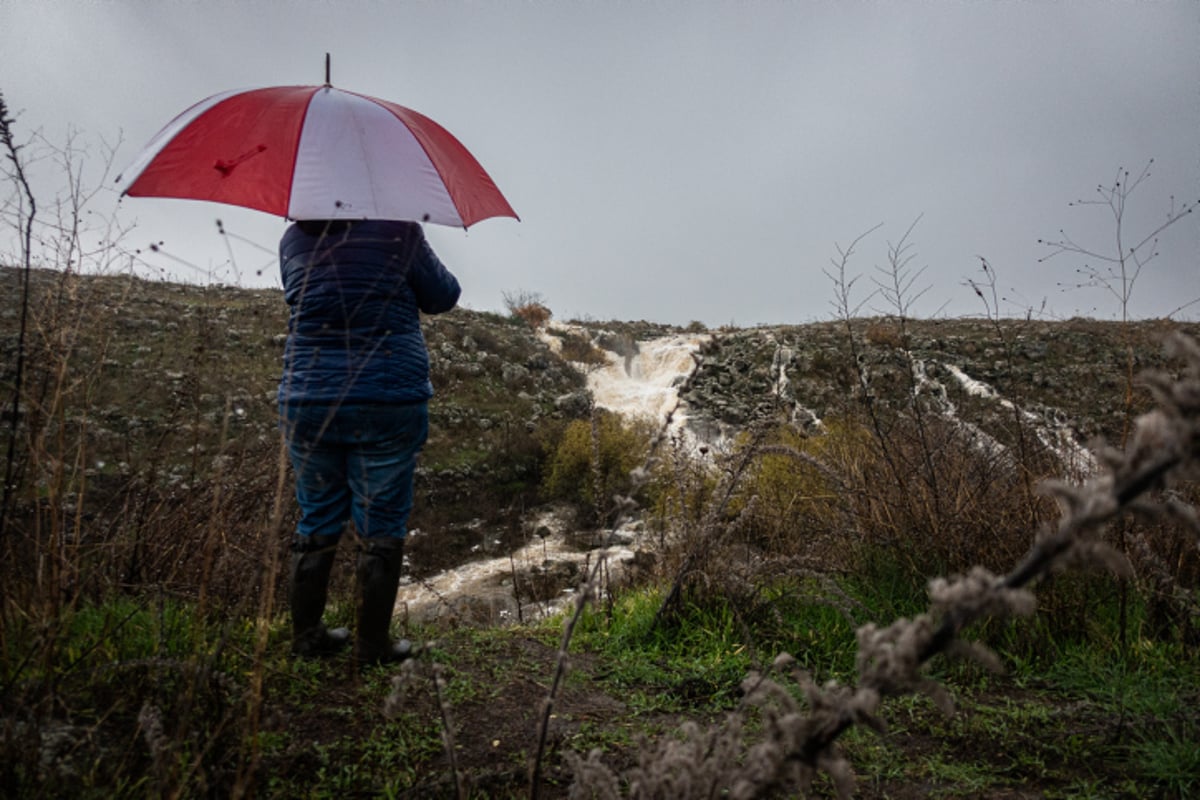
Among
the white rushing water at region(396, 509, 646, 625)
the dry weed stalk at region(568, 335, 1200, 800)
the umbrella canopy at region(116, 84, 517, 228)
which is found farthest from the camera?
the white rushing water at region(396, 509, 646, 625)

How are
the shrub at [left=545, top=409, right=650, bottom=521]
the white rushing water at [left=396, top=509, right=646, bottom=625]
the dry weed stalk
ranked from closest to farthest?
the dry weed stalk < the white rushing water at [left=396, top=509, right=646, bottom=625] < the shrub at [left=545, top=409, right=650, bottom=521]

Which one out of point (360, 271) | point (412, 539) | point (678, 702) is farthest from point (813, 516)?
point (412, 539)

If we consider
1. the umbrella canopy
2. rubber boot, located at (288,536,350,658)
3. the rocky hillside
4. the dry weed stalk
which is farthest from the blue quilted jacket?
the rocky hillside

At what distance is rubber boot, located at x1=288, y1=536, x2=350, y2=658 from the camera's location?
2586 millimetres

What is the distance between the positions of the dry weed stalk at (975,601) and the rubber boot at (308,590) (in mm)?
2002

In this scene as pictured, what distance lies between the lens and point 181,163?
2453 millimetres

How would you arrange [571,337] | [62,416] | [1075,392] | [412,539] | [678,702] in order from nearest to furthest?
→ [62,416]
[678,702]
[412,539]
[1075,392]
[571,337]

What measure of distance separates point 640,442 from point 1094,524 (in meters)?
14.1

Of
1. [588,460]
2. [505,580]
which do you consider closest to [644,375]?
[588,460]

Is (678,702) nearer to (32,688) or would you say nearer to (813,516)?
(32,688)

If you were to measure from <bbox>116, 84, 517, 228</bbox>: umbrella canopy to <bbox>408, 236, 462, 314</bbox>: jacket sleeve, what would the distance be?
23 cm

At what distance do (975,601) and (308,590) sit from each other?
100 inches

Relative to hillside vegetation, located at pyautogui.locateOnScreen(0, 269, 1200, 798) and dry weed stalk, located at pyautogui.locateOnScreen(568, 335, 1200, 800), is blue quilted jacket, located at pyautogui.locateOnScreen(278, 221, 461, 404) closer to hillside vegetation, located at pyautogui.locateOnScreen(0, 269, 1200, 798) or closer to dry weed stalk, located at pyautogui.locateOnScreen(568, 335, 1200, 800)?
hillside vegetation, located at pyautogui.locateOnScreen(0, 269, 1200, 798)

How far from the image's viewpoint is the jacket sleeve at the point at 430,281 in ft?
8.89
